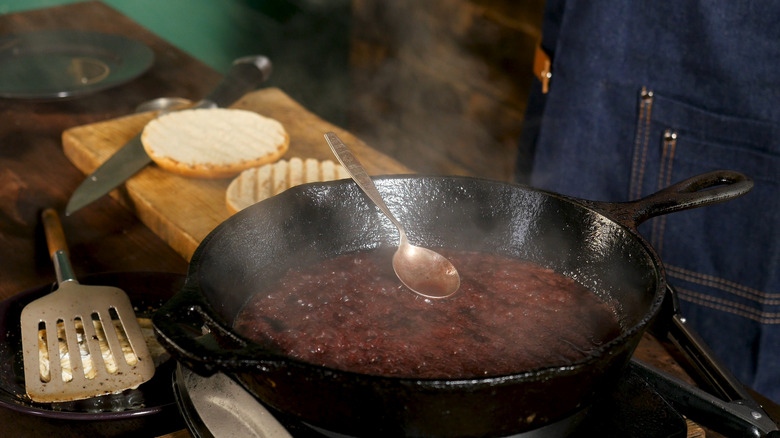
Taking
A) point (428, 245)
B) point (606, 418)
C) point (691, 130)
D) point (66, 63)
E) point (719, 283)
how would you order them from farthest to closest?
1. point (66, 63)
2. point (719, 283)
3. point (691, 130)
4. point (428, 245)
5. point (606, 418)

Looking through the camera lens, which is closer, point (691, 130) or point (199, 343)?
point (199, 343)

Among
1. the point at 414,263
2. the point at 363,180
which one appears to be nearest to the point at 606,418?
the point at 414,263

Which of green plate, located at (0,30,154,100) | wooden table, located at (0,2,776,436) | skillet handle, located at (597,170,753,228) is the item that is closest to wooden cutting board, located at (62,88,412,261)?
wooden table, located at (0,2,776,436)

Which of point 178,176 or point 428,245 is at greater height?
point 428,245

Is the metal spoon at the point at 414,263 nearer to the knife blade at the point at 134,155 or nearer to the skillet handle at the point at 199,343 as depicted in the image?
the skillet handle at the point at 199,343

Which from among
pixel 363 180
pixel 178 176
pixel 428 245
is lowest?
pixel 178 176

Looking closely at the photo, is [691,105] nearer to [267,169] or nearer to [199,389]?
[267,169]

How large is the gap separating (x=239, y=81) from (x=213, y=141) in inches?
15.7

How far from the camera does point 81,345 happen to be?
1280 mm

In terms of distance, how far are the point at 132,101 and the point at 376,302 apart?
1744 millimetres

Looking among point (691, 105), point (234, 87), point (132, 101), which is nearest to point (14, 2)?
point (132, 101)

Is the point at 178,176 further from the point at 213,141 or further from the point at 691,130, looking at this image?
the point at 691,130

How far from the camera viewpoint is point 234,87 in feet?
7.89

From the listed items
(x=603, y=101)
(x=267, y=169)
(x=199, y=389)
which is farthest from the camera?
(x=603, y=101)
